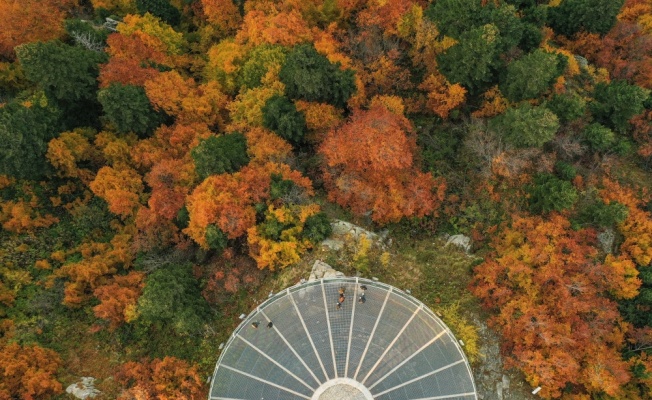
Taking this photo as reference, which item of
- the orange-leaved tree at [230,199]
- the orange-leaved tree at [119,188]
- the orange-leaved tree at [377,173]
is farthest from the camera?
the orange-leaved tree at [119,188]

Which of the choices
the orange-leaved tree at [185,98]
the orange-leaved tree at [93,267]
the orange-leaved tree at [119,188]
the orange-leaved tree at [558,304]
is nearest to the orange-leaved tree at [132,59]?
the orange-leaved tree at [185,98]

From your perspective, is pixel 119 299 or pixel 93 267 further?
pixel 93 267

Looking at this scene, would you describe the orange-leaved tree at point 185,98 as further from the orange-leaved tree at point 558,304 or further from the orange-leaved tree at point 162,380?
the orange-leaved tree at point 558,304

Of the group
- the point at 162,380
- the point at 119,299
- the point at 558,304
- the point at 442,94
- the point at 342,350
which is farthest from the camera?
the point at 442,94

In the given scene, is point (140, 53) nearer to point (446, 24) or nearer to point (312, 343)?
point (446, 24)

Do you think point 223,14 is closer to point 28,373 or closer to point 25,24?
point 25,24

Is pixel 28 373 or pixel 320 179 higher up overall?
pixel 320 179


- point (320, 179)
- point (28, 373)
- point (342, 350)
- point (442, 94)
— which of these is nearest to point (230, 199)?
point (320, 179)

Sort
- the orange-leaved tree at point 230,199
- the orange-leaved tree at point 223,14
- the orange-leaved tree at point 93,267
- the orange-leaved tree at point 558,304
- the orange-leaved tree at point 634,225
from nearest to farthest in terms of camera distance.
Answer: the orange-leaved tree at point 558,304 → the orange-leaved tree at point 634,225 → the orange-leaved tree at point 230,199 → the orange-leaved tree at point 93,267 → the orange-leaved tree at point 223,14
